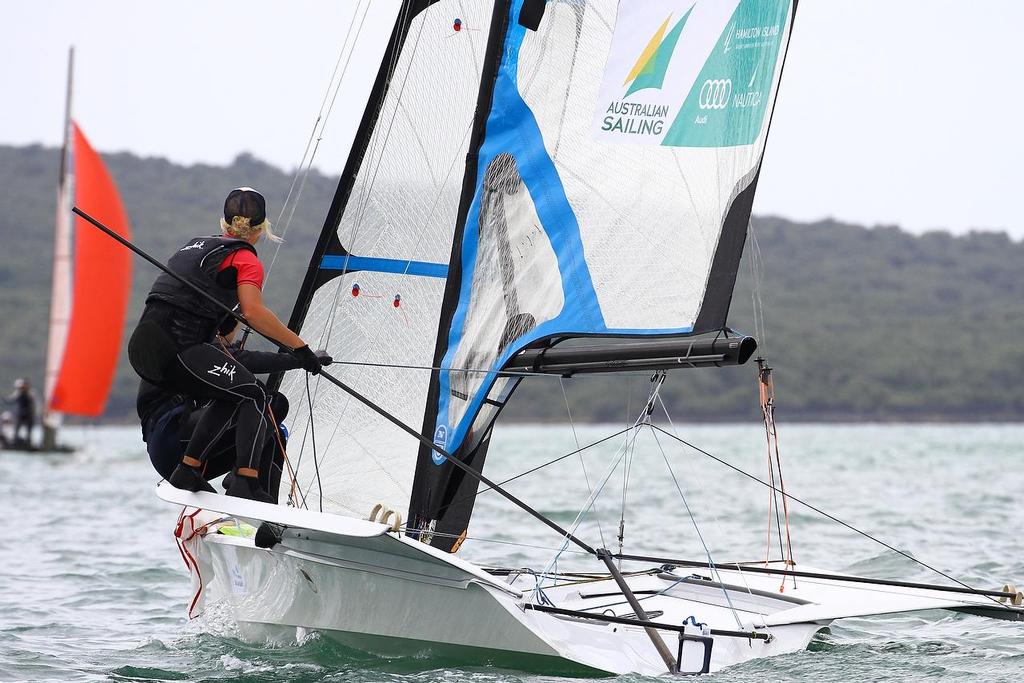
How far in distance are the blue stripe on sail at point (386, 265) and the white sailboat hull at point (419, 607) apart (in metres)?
1.42

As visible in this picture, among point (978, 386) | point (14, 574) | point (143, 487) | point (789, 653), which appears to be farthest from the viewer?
point (978, 386)

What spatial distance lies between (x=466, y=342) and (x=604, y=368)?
2.94 ft

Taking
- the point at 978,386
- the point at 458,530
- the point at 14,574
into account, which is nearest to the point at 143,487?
the point at 14,574

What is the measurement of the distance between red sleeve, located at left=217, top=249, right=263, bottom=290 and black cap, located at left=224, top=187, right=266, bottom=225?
0.55ft

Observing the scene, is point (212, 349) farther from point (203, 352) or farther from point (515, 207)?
point (515, 207)

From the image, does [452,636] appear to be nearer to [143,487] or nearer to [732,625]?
[732,625]

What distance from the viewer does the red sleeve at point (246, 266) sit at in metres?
5.12

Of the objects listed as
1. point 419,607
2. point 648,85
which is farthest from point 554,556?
point 648,85

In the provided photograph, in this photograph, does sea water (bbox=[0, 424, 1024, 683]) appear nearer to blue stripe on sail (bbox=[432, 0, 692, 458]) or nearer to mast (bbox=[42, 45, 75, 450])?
blue stripe on sail (bbox=[432, 0, 692, 458])

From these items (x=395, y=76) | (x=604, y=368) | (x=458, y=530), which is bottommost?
(x=458, y=530)

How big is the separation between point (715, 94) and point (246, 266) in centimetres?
208

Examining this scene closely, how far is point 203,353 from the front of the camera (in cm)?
514

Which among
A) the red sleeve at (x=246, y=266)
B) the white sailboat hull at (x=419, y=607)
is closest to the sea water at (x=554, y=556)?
the white sailboat hull at (x=419, y=607)

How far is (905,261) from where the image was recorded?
99.6 metres
